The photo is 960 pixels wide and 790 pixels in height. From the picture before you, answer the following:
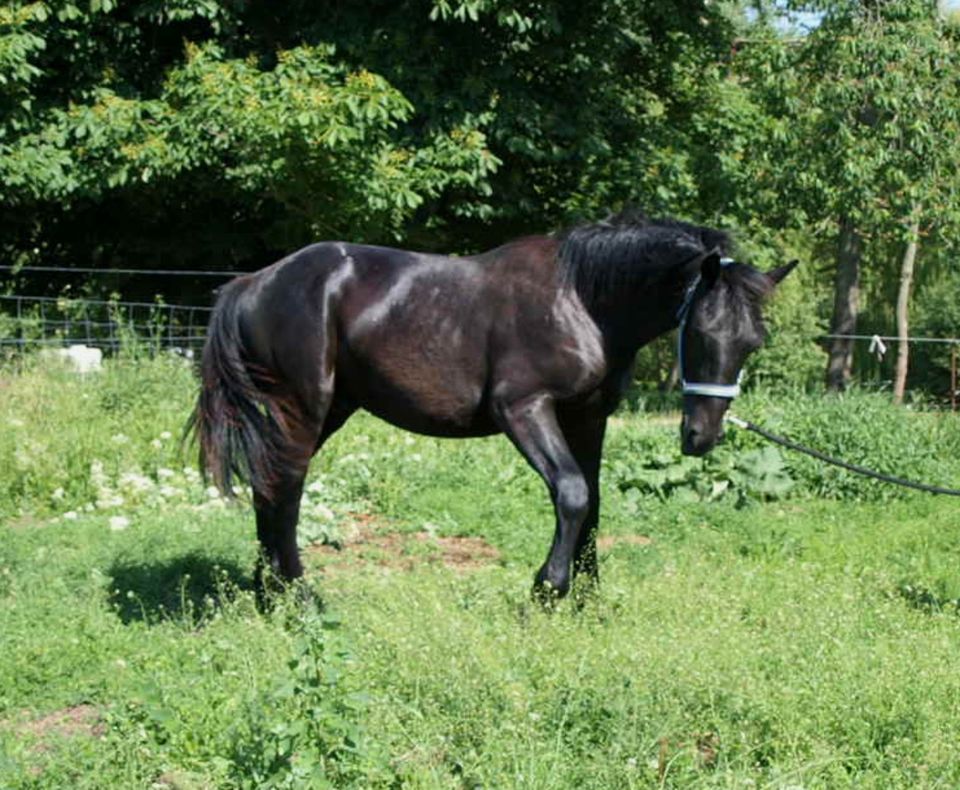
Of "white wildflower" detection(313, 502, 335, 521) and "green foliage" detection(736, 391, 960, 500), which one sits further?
"green foliage" detection(736, 391, 960, 500)

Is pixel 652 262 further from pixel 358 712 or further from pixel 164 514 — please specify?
pixel 164 514

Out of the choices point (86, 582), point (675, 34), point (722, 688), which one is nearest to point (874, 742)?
point (722, 688)

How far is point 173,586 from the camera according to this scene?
6.82 metres

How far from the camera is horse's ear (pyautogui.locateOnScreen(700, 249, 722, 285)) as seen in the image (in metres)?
5.48

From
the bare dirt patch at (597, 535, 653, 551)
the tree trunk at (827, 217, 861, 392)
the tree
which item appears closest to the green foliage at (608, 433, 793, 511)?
the bare dirt patch at (597, 535, 653, 551)

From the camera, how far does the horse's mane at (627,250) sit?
5781mm

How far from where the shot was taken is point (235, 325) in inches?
260

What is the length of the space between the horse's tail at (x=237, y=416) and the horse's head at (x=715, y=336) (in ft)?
6.93

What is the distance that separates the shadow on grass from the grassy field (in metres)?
0.02

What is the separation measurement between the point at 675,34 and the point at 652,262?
12.5m

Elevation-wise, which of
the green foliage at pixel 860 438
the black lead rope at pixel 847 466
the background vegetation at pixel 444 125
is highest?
the background vegetation at pixel 444 125

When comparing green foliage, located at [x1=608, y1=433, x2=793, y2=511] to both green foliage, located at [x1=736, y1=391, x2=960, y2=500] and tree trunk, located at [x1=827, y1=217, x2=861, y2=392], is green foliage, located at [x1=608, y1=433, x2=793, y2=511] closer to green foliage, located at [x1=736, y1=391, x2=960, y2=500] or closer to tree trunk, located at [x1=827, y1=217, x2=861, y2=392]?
green foliage, located at [x1=736, y1=391, x2=960, y2=500]

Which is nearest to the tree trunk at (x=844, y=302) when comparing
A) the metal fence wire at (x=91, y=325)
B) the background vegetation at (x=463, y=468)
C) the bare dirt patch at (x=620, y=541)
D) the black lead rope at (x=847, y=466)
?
the background vegetation at (x=463, y=468)

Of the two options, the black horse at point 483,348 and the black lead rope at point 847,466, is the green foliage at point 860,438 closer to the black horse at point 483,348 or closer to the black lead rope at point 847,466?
the black lead rope at point 847,466
